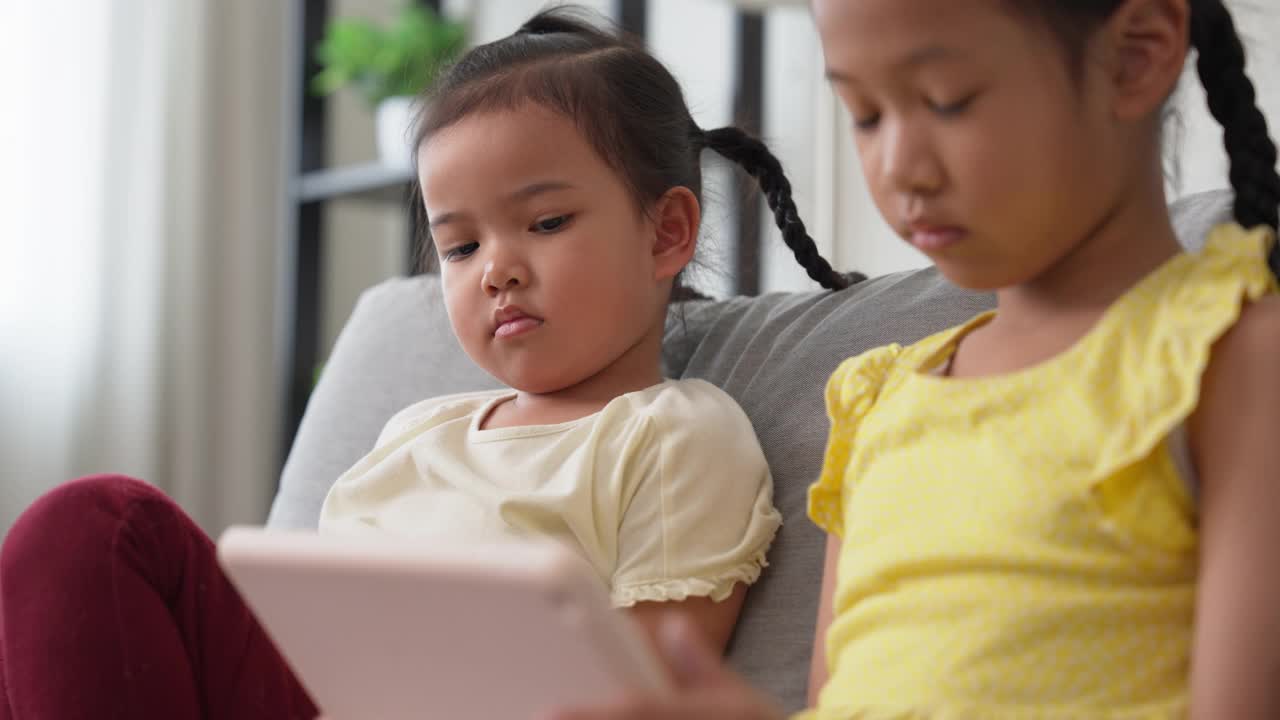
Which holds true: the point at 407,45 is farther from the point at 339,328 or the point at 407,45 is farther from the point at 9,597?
the point at 9,597

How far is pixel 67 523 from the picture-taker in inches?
39.2

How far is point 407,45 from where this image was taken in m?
2.83

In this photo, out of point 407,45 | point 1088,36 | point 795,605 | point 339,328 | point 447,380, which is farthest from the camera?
point 339,328

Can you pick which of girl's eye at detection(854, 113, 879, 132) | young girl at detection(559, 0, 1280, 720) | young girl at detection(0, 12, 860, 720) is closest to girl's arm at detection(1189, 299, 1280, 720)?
young girl at detection(559, 0, 1280, 720)

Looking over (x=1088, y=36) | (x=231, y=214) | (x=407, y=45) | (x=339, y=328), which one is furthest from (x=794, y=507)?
(x=339, y=328)

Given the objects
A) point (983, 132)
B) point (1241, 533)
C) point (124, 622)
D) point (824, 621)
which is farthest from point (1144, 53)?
point (124, 622)

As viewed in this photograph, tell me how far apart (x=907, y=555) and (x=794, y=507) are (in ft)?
0.89

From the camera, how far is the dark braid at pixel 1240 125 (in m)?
0.79

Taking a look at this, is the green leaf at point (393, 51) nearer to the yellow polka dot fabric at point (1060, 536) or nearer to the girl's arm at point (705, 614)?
the girl's arm at point (705, 614)

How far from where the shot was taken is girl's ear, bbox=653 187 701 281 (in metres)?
1.17

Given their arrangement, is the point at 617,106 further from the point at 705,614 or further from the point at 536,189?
the point at 705,614

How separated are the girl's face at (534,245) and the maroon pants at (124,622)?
0.29 metres

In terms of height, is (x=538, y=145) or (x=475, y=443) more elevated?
(x=538, y=145)

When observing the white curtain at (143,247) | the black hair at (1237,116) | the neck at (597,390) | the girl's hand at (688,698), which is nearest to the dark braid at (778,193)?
the neck at (597,390)
